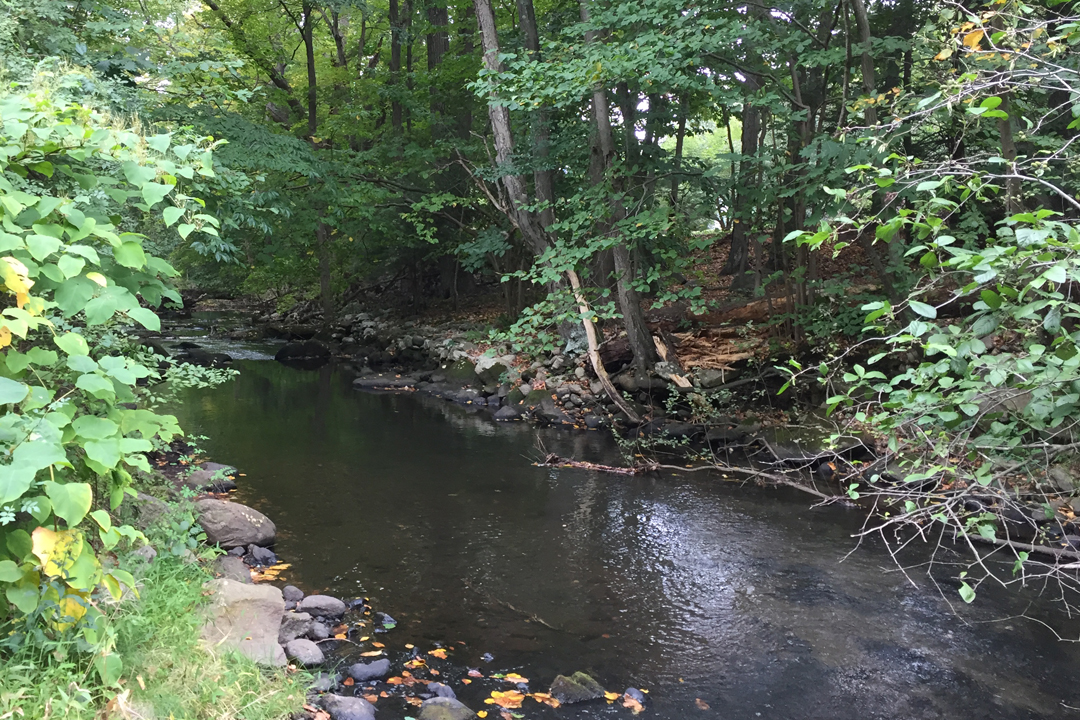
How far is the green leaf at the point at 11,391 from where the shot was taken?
2.15 metres

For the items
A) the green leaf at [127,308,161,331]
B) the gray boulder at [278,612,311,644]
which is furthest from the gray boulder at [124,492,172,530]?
the green leaf at [127,308,161,331]

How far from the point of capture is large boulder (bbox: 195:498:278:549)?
607cm

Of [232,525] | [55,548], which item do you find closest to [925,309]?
[55,548]

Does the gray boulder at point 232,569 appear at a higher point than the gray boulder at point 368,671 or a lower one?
higher

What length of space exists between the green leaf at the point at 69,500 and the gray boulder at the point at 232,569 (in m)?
3.22

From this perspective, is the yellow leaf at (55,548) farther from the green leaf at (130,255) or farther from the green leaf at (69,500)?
the green leaf at (130,255)

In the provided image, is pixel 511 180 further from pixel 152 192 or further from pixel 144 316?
pixel 144 316

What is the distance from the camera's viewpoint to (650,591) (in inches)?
232

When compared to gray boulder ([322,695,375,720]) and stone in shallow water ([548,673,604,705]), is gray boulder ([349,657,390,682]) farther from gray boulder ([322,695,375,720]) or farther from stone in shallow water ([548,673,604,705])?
stone in shallow water ([548,673,604,705])

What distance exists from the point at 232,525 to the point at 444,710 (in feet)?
10.6

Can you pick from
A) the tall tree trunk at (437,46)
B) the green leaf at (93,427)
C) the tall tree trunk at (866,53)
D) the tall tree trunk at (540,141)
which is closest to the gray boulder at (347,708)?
the green leaf at (93,427)

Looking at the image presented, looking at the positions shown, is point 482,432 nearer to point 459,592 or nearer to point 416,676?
point 459,592

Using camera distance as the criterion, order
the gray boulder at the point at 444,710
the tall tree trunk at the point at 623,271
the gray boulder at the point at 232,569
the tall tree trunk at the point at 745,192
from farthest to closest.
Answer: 1. the tall tree trunk at the point at 623,271
2. the tall tree trunk at the point at 745,192
3. the gray boulder at the point at 232,569
4. the gray boulder at the point at 444,710

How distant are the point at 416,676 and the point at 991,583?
487cm
